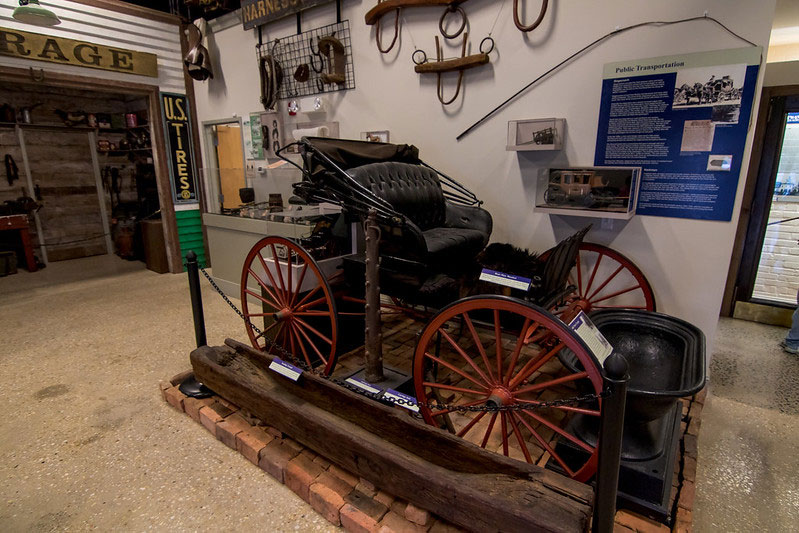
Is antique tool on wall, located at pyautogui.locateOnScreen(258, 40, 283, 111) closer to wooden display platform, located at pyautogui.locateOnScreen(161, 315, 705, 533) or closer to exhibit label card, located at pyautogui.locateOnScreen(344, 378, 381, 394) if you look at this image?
wooden display platform, located at pyautogui.locateOnScreen(161, 315, 705, 533)

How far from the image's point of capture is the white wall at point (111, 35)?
15.2 feet

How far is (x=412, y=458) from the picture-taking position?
72.1 inches

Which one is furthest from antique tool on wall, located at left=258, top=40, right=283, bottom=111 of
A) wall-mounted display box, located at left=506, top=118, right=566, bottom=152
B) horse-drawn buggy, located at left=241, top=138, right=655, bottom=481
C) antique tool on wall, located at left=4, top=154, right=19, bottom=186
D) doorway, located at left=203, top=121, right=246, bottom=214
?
antique tool on wall, located at left=4, top=154, right=19, bottom=186

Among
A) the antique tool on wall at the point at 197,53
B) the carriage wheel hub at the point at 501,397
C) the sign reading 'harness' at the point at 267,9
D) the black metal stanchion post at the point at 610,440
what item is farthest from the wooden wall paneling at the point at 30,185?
the black metal stanchion post at the point at 610,440

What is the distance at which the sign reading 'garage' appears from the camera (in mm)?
4516

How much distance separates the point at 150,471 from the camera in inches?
86.0

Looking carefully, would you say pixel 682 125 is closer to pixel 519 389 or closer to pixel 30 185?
pixel 519 389

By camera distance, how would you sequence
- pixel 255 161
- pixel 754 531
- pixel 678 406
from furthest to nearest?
pixel 255 161 < pixel 678 406 < pixel 754 531

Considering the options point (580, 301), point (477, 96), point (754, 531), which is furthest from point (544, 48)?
point (754, 531)

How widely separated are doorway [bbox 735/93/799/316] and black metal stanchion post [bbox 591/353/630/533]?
393 centimetres

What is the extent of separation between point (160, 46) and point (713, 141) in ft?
20.3

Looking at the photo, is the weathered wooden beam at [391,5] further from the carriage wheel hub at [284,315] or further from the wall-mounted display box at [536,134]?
the carriage wheel hub at [284,315]

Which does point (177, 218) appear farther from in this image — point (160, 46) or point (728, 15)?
point (728, 15)

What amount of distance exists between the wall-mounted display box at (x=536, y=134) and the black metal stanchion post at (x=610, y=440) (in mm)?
2272
